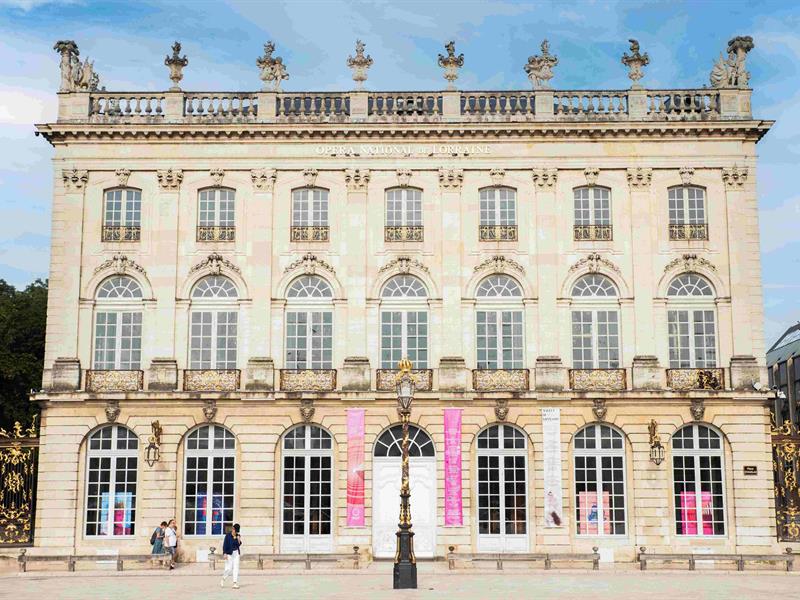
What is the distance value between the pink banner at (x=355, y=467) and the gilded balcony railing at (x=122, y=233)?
30.1ft

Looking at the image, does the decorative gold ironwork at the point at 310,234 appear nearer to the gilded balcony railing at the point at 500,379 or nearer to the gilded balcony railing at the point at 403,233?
the gilded balcony railing at the point at 403,233

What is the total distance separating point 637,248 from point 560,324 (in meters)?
3.59

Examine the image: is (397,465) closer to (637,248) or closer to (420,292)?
(420,292)

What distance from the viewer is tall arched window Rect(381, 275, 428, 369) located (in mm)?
34312

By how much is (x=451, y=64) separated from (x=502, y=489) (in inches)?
558

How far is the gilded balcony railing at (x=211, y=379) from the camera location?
111 feet

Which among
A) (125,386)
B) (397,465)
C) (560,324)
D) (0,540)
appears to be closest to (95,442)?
(125,386)

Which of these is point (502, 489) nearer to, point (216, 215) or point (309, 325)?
point (309, 325)

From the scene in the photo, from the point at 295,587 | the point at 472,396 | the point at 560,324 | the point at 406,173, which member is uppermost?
the point at 406,173

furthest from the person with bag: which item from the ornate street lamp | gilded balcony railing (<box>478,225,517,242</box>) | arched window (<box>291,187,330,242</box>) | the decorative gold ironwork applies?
gilded balcony railing (<box>478,225,517,242</box>)

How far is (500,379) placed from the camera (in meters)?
33.8

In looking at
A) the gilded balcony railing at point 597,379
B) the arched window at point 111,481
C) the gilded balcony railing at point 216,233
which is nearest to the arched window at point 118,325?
the arched window at point 111,481

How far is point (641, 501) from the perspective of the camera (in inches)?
1300

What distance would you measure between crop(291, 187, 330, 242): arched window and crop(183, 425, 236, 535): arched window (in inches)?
269
